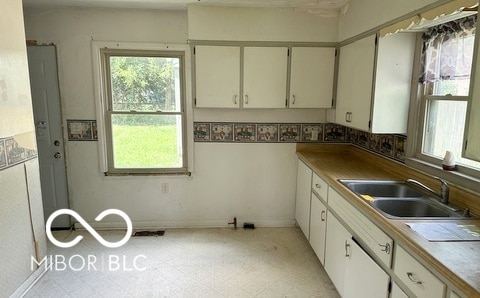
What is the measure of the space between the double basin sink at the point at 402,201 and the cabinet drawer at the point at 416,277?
9.2 inches

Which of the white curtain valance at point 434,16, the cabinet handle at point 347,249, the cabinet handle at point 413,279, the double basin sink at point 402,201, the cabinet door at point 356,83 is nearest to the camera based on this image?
the cabinet handle at point 413,279

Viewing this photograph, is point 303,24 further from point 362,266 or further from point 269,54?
point 362,266

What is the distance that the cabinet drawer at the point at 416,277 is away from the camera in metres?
1.19

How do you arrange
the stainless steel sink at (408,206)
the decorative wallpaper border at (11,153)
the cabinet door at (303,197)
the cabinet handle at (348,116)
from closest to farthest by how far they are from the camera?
the stainless steel sink at (408,206) < the decorative wallpaper border at (11,153) < the cabinet handle at (348,116) < the cabinet door at (303,197)

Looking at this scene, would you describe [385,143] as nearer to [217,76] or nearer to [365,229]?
[365,229]

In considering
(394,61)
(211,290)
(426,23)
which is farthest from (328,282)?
(426,23)

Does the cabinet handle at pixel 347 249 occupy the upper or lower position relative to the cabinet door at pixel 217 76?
lower

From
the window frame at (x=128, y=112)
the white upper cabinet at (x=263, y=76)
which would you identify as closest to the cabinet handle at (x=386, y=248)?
the white upper cabinet at (x=263, y=76)

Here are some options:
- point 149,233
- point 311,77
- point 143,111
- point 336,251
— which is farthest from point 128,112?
point 336,251

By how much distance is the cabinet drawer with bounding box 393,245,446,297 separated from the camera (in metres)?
1.19

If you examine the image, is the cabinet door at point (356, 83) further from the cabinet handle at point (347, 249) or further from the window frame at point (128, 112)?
the window frame at point (128, 112)

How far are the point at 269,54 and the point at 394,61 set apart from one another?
1189 millimetres

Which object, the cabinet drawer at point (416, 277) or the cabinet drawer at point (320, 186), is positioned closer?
the cabinet drawer at point (416, 277)

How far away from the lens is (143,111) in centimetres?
331
